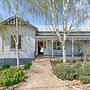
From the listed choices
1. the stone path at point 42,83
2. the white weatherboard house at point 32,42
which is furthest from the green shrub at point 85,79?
the white weatherboard house at point 32,42

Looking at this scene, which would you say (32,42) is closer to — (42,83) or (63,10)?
(63,10)

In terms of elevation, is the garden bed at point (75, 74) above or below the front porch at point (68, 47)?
below

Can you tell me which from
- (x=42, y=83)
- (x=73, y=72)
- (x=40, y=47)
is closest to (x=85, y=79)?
(x=73, y=72)

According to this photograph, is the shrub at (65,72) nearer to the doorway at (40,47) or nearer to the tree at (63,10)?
the tree at (63,10)

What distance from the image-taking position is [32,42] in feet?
103

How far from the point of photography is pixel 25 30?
103 ft

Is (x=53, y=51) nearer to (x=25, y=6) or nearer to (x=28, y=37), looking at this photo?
(x=28, y=37)

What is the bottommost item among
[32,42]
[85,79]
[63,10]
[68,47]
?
[85,79]

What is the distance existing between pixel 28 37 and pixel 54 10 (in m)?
9.55

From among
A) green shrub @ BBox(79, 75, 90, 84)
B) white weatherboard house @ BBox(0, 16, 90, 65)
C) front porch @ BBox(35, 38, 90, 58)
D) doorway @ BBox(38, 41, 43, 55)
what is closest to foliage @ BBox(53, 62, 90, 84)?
green shrub @ BBox(79, 75, 90, 84)

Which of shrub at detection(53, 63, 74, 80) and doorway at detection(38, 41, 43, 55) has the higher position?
doorway at detection(38, 41, 43, 55)

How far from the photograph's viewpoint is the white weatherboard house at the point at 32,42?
30.7m

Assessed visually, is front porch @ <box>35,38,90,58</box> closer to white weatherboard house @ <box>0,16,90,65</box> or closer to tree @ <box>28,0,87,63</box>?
white weatherboard house @ <box>0,16,90,65</box>

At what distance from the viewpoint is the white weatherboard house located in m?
30.7
